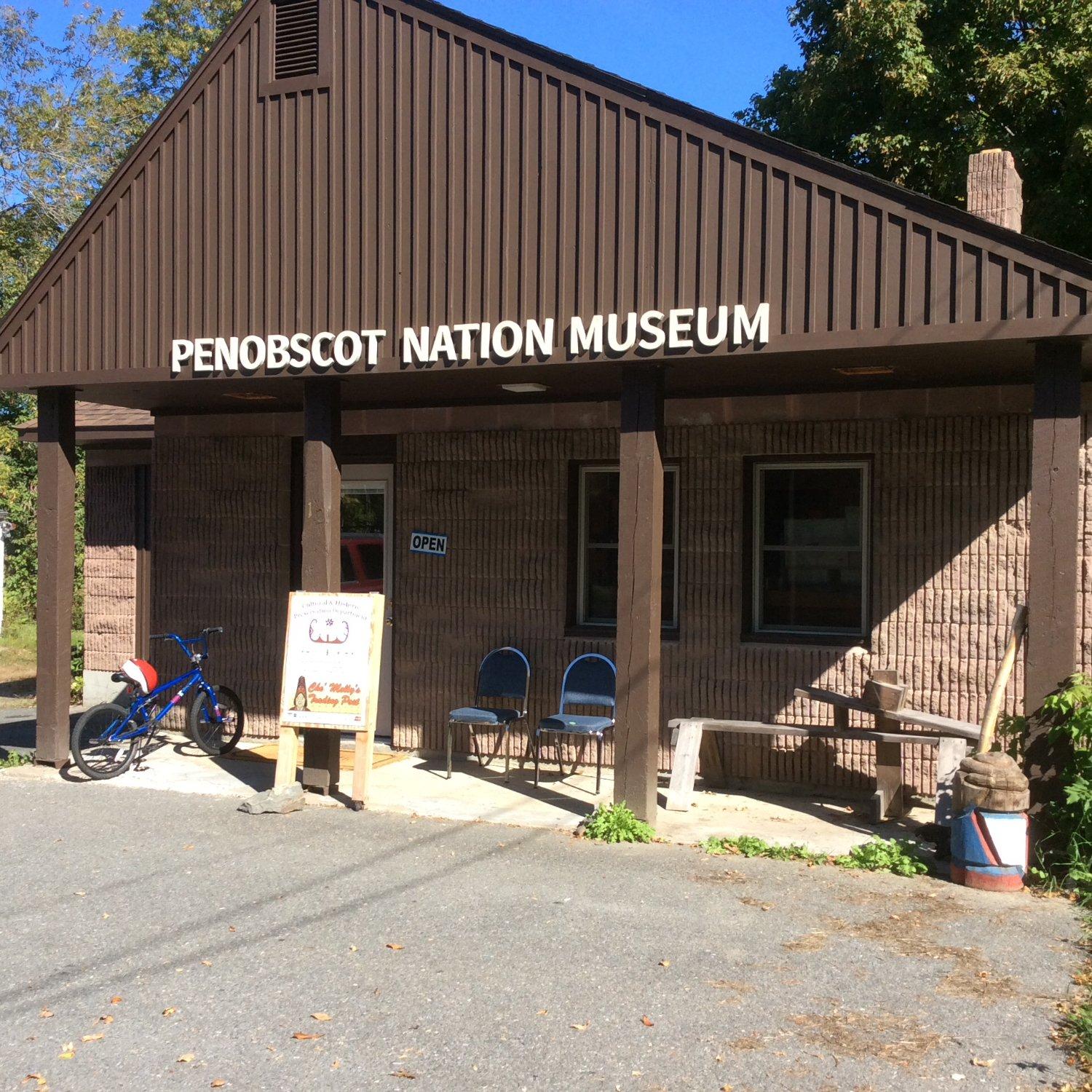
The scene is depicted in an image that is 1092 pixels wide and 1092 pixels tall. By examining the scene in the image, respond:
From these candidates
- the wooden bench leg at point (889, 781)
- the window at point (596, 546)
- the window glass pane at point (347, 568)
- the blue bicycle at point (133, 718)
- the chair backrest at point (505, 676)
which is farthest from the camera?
the window glass pane at point (347, 568)

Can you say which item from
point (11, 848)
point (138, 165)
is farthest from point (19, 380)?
point (11, 848)

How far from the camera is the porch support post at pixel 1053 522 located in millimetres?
6668

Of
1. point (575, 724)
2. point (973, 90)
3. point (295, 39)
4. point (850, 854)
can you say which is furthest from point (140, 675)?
point (973, 90)

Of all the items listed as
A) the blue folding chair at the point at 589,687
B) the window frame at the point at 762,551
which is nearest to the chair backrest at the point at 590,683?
the blue folding chair at the point at 589,687

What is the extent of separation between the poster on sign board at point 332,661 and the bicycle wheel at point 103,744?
164 centimetres

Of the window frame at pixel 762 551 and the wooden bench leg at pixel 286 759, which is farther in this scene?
the window frame at pixel 762 551

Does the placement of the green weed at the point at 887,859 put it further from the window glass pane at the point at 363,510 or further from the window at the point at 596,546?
the window glass pane at the point at 363,510

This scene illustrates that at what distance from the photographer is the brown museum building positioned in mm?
7102

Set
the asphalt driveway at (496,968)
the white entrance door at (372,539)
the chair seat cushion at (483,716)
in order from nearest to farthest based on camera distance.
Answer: the asphalt driveway at (496,968) < the chair seat cushion at (483,716) < the white entrance door at (372,539)

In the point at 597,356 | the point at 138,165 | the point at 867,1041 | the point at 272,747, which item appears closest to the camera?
the point at 867,1041

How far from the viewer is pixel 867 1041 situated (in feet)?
15.0

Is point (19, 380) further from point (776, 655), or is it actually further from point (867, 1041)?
point (867, 1041)

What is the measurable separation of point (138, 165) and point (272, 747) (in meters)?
4.85

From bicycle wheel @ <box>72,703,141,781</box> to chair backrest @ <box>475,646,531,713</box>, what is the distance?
269 centimetres
